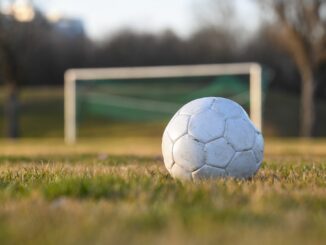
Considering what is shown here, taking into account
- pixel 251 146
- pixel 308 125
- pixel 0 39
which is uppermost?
pixel 0 39

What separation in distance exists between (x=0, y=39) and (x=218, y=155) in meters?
30.1

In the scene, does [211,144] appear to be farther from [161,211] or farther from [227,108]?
[161,211]

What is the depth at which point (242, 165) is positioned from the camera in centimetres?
529

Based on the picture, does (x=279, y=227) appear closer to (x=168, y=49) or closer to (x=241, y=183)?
(x=241, y=183)

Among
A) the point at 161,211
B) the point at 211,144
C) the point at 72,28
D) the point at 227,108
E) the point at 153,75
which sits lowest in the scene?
the point at 161,211

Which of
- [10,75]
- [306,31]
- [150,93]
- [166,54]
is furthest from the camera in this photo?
[166,54]

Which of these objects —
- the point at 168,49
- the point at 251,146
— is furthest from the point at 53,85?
the point at 251,146

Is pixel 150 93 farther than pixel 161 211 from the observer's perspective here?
Yes

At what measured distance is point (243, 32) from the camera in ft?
182

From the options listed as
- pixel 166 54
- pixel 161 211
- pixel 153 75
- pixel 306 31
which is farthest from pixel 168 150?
pixel 166 54

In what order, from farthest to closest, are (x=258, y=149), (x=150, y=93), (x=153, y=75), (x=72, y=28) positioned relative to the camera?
(x=72, y=28), (x=150, y=93), (x=153, y=75), (x=258, y=149)

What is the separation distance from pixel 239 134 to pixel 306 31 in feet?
92.7

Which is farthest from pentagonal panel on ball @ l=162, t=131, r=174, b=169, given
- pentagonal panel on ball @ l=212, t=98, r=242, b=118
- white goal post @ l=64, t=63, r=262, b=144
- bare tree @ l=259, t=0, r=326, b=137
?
bare tree @ l=259, t=0, r=326, b=137

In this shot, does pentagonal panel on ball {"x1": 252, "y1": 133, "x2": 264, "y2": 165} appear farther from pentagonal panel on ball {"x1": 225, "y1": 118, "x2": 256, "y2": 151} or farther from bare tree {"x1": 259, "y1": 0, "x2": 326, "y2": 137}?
bare tree {"x1": 259, "y1": 0, "x2": 326, "y2": 137}
